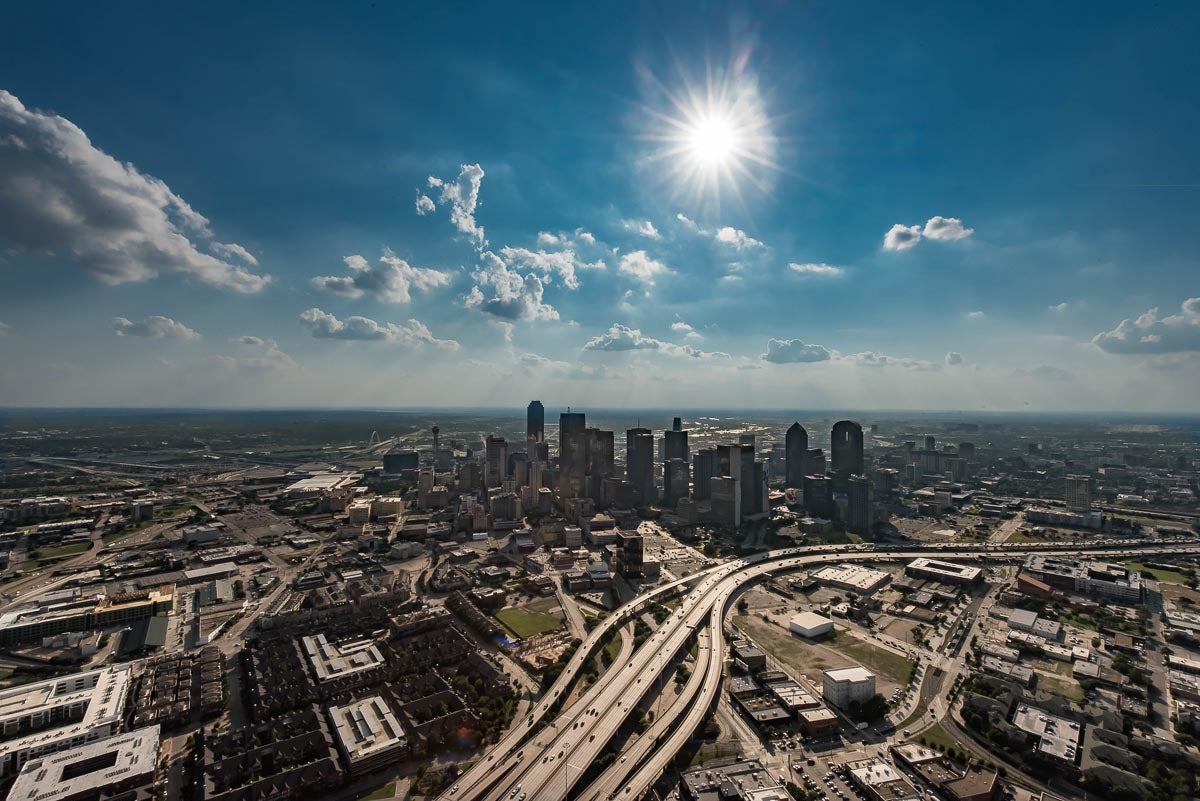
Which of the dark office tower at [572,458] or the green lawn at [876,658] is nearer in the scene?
the green lawn at [876,658]

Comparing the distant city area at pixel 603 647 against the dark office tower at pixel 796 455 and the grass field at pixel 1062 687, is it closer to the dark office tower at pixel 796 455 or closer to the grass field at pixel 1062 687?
the grass field at pixel 1062 687

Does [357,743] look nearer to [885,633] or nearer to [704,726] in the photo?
[704,726]

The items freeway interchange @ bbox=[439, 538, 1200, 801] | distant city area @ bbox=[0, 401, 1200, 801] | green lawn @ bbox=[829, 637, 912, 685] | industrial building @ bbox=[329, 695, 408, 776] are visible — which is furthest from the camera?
green lawn @ bbox=[829, 637, 912, 685]

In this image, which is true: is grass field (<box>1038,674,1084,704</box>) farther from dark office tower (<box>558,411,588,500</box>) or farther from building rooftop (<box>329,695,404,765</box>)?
dark office tower (<box>558,411,588,500</box>)

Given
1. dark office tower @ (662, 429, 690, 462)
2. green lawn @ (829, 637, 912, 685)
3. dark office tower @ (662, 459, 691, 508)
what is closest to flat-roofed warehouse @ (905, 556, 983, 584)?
A: green lawn @ (829, 637, 912, 685)

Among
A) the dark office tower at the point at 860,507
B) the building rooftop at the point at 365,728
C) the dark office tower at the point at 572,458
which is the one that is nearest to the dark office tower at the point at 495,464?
the dark office tower at the point at 572,458

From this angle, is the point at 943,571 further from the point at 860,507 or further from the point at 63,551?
the point at 63,551

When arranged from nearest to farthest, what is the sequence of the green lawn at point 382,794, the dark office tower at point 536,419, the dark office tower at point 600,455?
the green lawn at point 382,794 < the dark office tower at point 600,455 < the dark office tower at point 536,419
